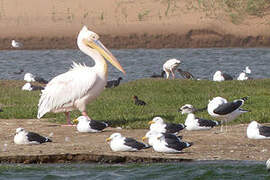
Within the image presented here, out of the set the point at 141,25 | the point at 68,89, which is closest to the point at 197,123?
the point at 68,89

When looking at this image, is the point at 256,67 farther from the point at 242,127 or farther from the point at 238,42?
the point at 242,127

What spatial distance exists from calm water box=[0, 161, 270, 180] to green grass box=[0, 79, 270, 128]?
3.71 m

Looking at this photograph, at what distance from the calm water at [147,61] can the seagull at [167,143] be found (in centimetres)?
1953

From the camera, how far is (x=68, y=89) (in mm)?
17625

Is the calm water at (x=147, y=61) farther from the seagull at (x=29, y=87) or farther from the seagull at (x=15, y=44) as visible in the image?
the seagull at (x=29, y=87)

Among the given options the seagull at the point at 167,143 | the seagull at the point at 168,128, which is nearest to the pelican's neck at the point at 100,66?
the seagull at the point at 168,128

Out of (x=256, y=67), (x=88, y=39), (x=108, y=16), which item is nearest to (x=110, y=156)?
(x=88, y=39)

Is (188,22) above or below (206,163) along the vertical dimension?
above

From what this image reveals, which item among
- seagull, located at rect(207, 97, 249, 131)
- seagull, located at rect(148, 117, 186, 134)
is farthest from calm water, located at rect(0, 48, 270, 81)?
seagull, located at rect(148, 117, 186, 134)

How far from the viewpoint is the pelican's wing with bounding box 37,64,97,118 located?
1748cm

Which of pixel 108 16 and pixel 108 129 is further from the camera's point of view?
pixel 108 16

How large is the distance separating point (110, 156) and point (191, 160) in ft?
4.86

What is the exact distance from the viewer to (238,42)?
48.1 m

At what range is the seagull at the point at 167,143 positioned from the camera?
47.0 feet
